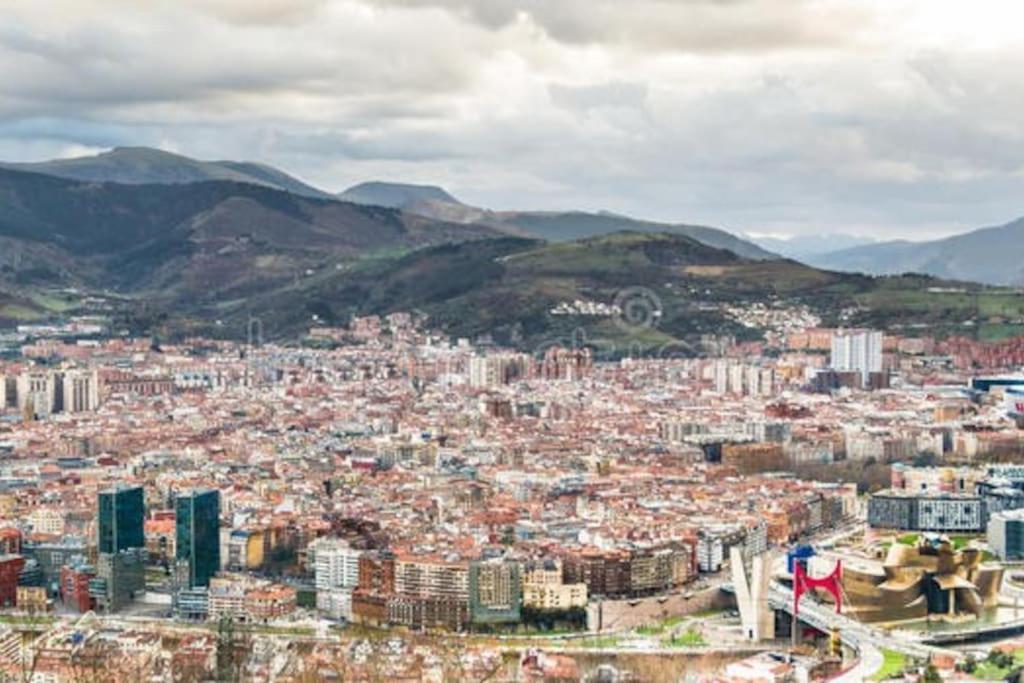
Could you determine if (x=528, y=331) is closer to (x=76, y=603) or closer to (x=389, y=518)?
(x=389, y=518)

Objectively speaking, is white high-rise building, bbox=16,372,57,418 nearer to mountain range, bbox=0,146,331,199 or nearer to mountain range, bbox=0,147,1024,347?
mountain range, bbox=0,147,1024,347

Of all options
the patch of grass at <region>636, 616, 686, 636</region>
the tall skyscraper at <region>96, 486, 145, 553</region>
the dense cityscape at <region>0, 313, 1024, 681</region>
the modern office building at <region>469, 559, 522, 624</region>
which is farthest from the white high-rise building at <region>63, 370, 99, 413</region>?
the patch of grass at <region>636, 616, 686, 636</region>

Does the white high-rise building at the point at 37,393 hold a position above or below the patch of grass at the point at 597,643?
above

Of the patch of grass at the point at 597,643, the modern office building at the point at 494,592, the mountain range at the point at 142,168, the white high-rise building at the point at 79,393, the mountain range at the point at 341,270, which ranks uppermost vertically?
the mountain range at the point at 142,168

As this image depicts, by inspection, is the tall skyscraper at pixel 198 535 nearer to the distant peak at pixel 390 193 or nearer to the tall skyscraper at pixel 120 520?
the tall skyscraper at pixel 120 520

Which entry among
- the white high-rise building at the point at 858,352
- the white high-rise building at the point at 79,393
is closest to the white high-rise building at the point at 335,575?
the white high-rise building at the point at 79,393

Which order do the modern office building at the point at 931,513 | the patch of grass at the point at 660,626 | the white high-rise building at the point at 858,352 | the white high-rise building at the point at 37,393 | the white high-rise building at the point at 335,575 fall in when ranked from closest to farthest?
1. the patch of grass at the point at 660,626
2. the white high-rise building at the point at 335,575
3. the modern office building at the point at 931,513
4. the white high-rise building at the point at 37,393
5. the white high-rise building at the point at 858,352
